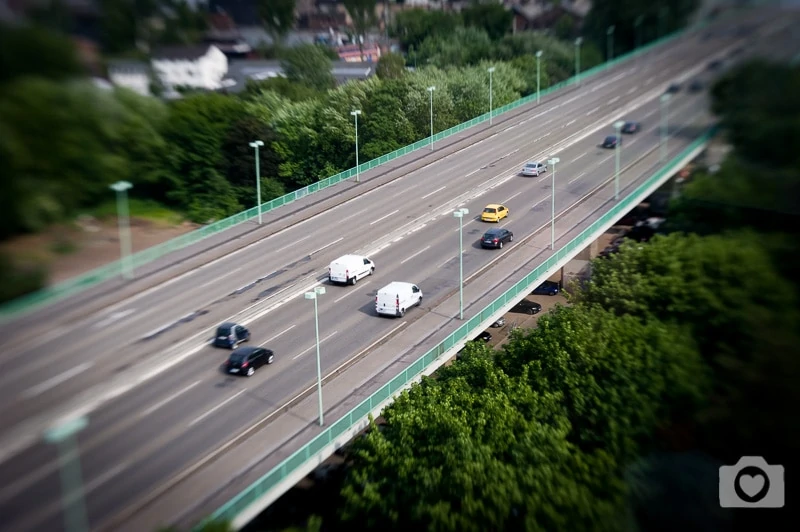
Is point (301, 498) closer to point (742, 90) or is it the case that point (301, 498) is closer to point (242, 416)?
point (242, 416)

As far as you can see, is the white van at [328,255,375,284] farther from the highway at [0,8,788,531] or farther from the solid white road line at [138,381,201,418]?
the solid white road line at [138,381,201,418]

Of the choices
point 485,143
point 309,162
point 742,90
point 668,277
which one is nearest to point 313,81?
point 309,162

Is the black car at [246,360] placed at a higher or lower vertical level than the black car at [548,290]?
higher

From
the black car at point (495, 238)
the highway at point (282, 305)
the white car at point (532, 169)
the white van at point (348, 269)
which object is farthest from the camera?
the white car at point (532, 169)

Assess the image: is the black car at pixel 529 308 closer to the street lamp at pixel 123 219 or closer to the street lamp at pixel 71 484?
the street lamp at pixel 71 484

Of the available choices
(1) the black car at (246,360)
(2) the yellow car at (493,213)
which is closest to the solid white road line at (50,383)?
(1) the black car at (246,360)

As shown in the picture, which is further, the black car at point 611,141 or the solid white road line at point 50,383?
the black car at point 611,141
